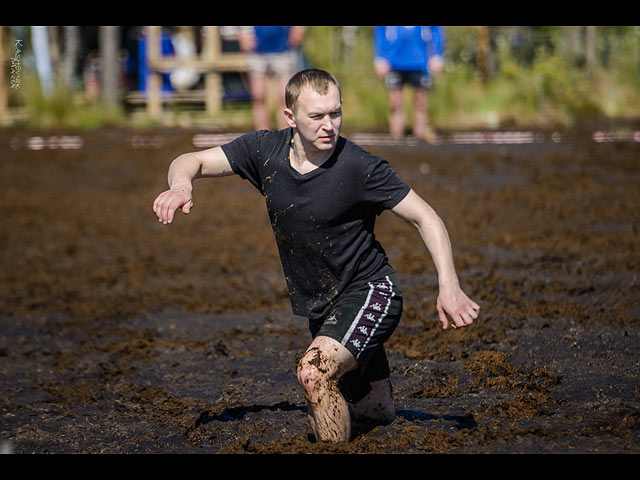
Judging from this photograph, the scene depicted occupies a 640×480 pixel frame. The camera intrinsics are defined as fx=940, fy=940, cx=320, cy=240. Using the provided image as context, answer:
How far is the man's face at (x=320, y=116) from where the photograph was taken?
408 cm

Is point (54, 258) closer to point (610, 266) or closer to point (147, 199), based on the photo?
point (147, 199)

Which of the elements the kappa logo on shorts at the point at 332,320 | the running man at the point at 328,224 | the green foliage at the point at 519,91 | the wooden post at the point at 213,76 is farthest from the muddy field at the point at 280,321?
the wooden post at the point at 213,76

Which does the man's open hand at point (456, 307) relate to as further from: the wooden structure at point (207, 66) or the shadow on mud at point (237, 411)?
the wooden structure at point (207, 66)

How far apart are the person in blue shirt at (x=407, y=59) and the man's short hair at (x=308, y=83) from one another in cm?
970

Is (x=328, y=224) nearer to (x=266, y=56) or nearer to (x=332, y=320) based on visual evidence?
(x=332, y=320)

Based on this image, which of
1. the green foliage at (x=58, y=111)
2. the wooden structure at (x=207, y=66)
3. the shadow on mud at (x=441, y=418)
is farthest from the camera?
the wooden structure at (x=207, y=66)

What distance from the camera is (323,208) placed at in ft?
13.8

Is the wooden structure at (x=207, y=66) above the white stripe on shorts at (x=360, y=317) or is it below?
above

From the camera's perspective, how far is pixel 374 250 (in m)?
4.43

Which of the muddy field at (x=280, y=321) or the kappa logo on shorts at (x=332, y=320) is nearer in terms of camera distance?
the kappa logo on shorts at (x=332, y=320)

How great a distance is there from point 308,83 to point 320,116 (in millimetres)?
167

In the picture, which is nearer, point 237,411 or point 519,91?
point 237,411

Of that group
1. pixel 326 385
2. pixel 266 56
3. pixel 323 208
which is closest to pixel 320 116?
pixel 323 208
